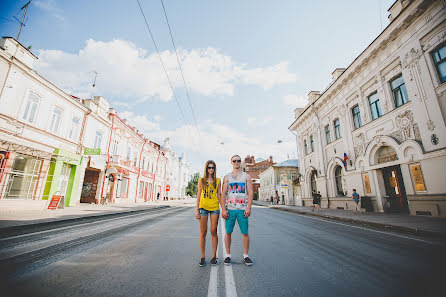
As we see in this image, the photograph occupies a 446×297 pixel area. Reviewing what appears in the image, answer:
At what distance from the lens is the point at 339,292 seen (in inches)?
95.2

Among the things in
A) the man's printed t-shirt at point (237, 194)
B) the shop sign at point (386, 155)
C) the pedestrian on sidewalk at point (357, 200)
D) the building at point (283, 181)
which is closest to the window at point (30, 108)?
the man's printed t-shirt at point (237, 194)

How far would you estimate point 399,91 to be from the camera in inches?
479

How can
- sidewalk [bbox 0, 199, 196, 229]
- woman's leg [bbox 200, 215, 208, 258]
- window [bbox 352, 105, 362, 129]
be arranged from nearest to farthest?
woman's leg [bbox 200, 215, 208, 258] → sidewalk [bbox 0, 199, 196, 229] → window [bbox 352, 105, 362, 129]

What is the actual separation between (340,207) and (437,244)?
12.9 meters

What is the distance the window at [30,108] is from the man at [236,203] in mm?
14308

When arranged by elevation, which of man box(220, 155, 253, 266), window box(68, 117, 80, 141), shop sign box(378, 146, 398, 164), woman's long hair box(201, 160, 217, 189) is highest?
window box(68, 117, 80, 141)

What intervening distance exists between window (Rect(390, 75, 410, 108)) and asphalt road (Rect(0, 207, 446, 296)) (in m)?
10.4

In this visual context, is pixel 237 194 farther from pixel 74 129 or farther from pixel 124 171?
pixel 124 171

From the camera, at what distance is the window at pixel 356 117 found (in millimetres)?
15570

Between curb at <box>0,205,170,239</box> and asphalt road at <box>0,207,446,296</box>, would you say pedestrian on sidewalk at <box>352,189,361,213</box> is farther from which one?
curb at <box>0,205,170,239</box>

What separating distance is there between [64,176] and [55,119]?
431 centimetres

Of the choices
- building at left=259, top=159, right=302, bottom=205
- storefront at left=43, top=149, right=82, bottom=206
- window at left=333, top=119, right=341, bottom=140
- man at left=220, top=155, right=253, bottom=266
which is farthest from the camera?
building at left=259, top=159, right=302, bottom=205

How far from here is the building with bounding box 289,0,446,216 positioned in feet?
32.0

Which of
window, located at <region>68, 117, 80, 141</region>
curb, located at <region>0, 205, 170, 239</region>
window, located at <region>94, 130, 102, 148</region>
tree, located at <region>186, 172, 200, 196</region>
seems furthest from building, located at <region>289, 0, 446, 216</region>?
tree, located at <region>186, 172, 200, 196</region>
